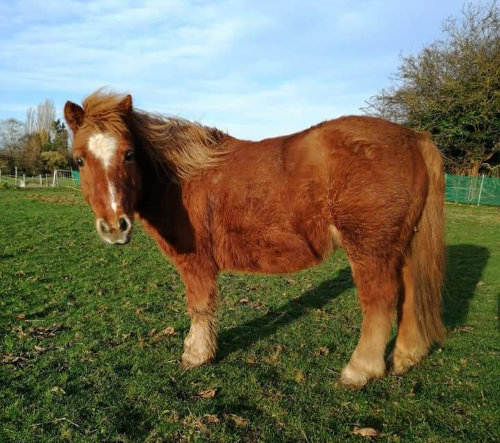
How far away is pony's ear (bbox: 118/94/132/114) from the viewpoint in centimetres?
402

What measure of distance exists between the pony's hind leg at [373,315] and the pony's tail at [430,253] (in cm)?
36

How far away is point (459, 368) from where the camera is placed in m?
4.44

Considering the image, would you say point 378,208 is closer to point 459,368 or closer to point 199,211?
point 199,211

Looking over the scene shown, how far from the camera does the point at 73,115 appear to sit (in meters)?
3.88

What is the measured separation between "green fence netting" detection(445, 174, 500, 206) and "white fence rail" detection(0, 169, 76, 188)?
35.7 metres

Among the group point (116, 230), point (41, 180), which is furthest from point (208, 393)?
point (41, 180)

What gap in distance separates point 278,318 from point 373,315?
7.52 feet

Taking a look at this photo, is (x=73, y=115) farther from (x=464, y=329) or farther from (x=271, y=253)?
(x=464, y=329)

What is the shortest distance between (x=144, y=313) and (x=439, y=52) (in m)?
29.1

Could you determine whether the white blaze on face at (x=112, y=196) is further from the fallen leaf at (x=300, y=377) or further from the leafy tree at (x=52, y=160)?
the leafy tree at (x=52, y=160)

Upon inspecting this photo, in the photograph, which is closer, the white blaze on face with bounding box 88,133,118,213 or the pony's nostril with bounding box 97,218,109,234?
the pony's nostril with bounding box 97,218,109,234

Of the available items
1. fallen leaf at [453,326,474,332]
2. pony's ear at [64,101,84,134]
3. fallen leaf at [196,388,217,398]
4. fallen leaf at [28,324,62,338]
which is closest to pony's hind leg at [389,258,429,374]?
fallen leaf at [453,326,474,332]

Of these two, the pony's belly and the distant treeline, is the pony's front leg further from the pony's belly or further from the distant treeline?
the distant treeline

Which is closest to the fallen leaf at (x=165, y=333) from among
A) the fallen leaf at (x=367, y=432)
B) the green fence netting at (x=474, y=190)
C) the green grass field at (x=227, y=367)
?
the green grass field at (x=227, y=367)
